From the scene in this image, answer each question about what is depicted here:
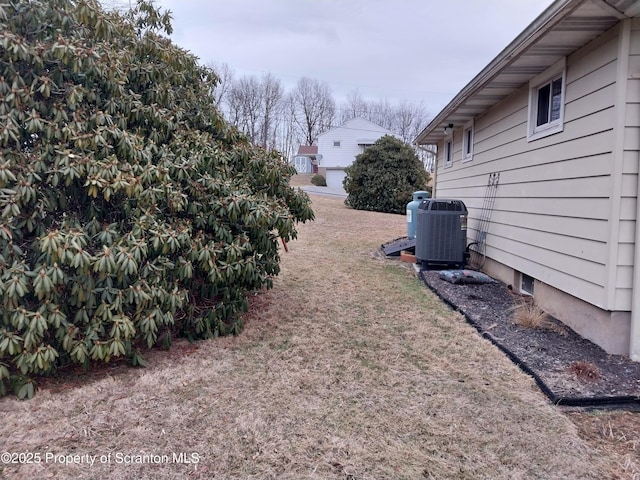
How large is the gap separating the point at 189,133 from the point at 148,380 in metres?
2.16

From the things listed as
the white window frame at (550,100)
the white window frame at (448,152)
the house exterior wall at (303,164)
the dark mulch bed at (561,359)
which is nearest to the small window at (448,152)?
the white window frame at (448,152)

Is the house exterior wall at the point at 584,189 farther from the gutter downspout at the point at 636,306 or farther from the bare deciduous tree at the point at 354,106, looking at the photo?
the bare deciduous tree at the point at 354,106

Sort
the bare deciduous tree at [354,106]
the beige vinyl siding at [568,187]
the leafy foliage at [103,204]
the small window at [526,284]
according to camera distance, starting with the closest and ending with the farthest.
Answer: the leafy foliage at [103,204] < the beige vinyl siding at [568,187] < the small window at [526,284] < the bare deciduous tree at [354,106]

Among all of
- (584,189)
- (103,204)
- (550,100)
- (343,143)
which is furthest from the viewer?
(343,143)

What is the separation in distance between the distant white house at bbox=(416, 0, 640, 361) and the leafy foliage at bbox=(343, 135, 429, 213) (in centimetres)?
1115

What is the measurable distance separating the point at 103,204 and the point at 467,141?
6.94 m

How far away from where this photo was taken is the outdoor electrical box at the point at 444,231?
21.9 ft

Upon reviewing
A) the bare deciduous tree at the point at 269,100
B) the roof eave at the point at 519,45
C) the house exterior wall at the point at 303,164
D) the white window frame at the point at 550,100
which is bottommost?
the white window frame at the point at 550,100

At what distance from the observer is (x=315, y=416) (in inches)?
103

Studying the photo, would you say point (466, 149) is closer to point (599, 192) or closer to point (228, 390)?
point (599, 192)

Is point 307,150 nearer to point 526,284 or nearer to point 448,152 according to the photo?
point 448,152

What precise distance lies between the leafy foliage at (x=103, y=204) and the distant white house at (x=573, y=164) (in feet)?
8.87

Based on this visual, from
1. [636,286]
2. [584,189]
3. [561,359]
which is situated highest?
[584,189]

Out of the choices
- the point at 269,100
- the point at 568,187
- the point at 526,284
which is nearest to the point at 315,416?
the point at 568,187
